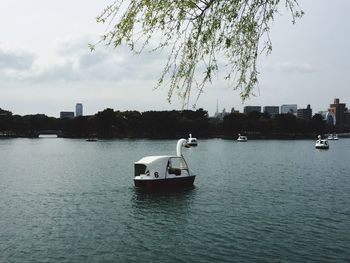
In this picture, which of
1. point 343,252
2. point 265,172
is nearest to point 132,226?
point 343,252

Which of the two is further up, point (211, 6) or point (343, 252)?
point (211, 6)

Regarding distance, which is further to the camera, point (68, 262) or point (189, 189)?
point (189, 189)

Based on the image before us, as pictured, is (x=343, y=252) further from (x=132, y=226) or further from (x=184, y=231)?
(x=132, y=226)

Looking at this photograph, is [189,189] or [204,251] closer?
[204,251]

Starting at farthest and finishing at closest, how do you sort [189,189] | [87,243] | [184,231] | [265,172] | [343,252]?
[265,172], [189,189], [184,231], [87,243], [343,252]

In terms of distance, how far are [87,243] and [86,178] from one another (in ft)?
138

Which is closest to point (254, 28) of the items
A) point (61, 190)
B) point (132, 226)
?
point (132, 226)

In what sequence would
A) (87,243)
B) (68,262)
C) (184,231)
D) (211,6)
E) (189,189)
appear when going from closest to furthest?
(211,6)
(68,262)
(87,243)
(184,231)
(189,189)

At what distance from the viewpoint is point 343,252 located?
26.5 m

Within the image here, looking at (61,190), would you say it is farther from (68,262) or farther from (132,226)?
(68,262)

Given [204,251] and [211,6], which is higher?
[211,6]

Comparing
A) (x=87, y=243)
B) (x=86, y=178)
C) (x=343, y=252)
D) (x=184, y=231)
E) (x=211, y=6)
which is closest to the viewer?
(x=211, y=6)

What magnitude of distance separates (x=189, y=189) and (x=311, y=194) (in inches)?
611

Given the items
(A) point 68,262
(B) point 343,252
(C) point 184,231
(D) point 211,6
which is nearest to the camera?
(D) point 211,6
